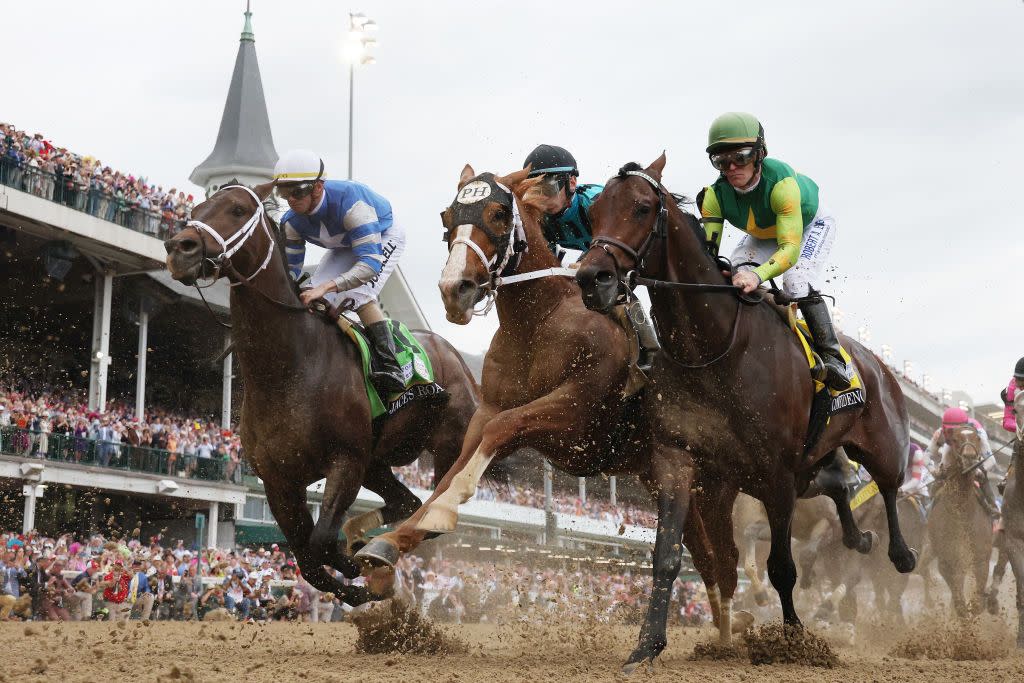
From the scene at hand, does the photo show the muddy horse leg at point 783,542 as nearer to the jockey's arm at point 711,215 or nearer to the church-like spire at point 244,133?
the jockey's arm at point 711,215

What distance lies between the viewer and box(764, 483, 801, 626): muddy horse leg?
646 centimetres

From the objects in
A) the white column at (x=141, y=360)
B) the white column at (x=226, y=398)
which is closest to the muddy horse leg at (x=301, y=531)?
the white column at (x=141, y=360)

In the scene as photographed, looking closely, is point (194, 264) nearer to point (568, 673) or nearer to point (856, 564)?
point (568, 673)

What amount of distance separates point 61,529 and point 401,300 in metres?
12.2

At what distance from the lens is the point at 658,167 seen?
6070 millimetres

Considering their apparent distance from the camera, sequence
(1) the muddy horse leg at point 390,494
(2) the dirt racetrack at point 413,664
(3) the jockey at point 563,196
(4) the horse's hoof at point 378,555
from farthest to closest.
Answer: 1. (1) the muddy horse leg at point 390,494
2. (3) the jockey at point 563,196
3. (4) the horse's hoof at point 378,555
4. (2) the dirt racetrack at point 413,664

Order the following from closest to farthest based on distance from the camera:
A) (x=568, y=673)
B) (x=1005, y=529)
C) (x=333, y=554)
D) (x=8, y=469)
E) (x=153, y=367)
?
1. (x=568, y=673)
2. (x=333, y=554)
3. (x=1005, y=529)
4. (x=8, y=469)
5. (x=153, y=367)

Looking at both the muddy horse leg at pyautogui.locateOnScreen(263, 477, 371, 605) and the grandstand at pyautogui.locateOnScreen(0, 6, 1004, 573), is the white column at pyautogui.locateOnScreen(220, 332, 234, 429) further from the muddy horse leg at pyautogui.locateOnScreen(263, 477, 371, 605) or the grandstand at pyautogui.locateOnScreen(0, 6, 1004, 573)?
the muddy horse leg at pyautogui.locateOnScreen(263, 477, 371, 605)

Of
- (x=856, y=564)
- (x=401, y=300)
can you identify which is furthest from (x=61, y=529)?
(x=856, y=564)

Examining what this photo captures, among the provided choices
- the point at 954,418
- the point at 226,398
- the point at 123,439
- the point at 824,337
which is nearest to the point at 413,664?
the point at 824,337

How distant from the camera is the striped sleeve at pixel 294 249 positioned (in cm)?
761

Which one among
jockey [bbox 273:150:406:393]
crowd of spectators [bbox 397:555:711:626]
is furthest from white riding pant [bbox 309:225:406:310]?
crowd of spectators [bbox 397:555:711:626]

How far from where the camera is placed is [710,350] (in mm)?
6031

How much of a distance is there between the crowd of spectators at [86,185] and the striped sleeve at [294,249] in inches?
478
